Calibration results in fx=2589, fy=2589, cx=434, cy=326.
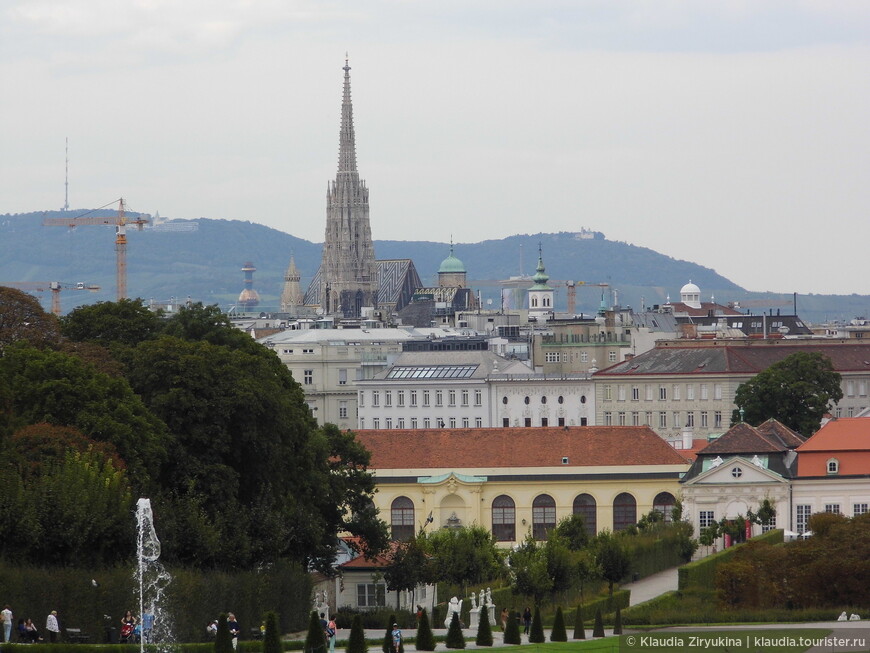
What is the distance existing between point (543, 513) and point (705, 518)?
1106 centimetres

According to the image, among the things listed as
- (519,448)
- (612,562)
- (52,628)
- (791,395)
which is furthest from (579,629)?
(791,395)

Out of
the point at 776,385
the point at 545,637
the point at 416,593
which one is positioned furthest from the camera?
the point at 776,385

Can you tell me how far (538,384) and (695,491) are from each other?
65047 millimetres

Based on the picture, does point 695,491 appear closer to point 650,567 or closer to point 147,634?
point 650,567

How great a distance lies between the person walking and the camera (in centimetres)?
7025

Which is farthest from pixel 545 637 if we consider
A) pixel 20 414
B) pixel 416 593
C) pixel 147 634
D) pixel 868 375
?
pixel 868 375

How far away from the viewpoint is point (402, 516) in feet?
436

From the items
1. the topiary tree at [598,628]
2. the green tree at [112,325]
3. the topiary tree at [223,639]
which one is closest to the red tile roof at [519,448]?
the green tree at [112,325]

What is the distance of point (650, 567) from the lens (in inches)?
4163

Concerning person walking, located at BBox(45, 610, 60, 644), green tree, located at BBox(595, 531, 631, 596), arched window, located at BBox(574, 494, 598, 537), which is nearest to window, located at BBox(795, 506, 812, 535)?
arched window, located at BBox(574, 494, 598, 537)

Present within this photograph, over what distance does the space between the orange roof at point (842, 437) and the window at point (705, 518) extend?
528 cm

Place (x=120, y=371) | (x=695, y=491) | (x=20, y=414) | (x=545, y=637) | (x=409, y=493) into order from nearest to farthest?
(x=545, y=637) < (x=20, y=414) < (x=120, y=371) < (x=695, y=491) < (x=409, y=493)

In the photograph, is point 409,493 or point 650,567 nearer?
point 650,567

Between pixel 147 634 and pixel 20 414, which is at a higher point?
pixel 20 414
